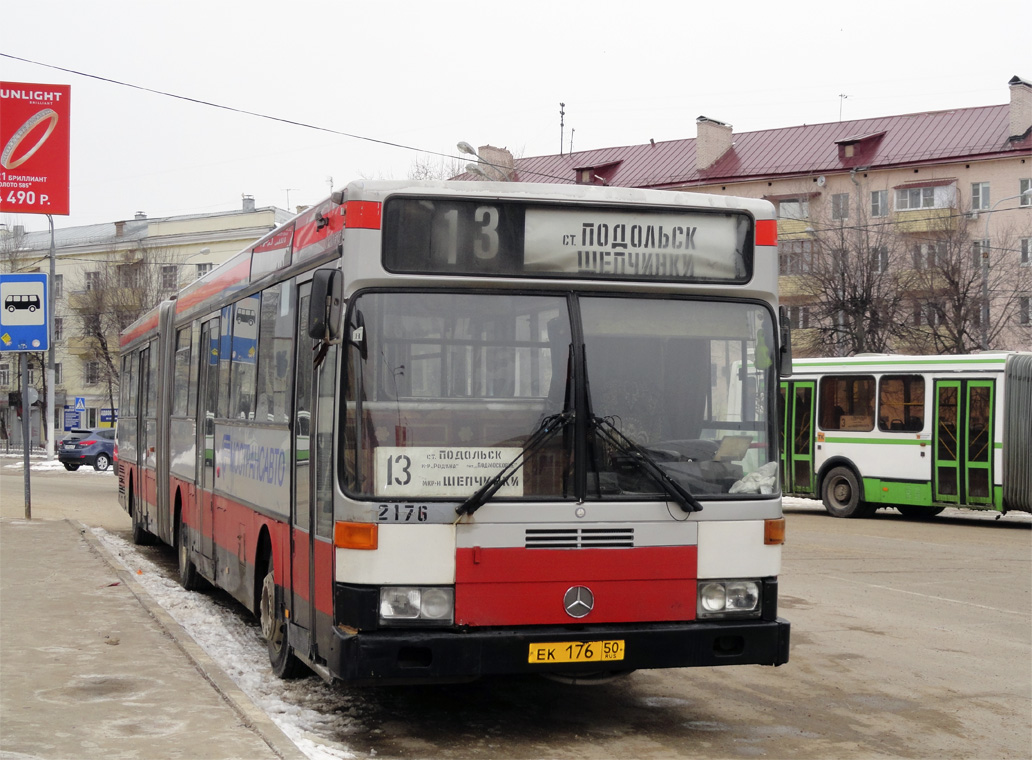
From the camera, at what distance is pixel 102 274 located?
237 ft

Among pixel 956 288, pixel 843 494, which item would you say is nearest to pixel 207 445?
pixel 843 494

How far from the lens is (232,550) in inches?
A: 388

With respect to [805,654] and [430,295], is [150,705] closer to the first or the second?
[430,295]

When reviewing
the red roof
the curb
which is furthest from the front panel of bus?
the red roof

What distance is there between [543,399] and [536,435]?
0.64 ft

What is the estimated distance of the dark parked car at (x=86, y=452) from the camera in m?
44.4

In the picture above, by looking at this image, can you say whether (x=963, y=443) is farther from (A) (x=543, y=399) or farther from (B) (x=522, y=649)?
(B) (x=522, y=649)

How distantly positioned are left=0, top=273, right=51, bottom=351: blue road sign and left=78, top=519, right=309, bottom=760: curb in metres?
8.26

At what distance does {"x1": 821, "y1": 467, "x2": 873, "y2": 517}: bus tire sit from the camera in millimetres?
24031

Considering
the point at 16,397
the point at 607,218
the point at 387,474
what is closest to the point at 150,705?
the point at 387,474

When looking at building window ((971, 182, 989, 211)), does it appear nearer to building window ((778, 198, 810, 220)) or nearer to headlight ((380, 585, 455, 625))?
building window ((778, 198, 810, 220))

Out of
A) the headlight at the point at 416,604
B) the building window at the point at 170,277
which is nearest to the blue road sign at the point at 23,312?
the headlight at the point at 416,604

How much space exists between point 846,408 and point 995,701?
54.0 ft

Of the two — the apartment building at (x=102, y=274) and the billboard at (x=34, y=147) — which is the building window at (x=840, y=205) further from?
the billboard at (x=34, y=147)
